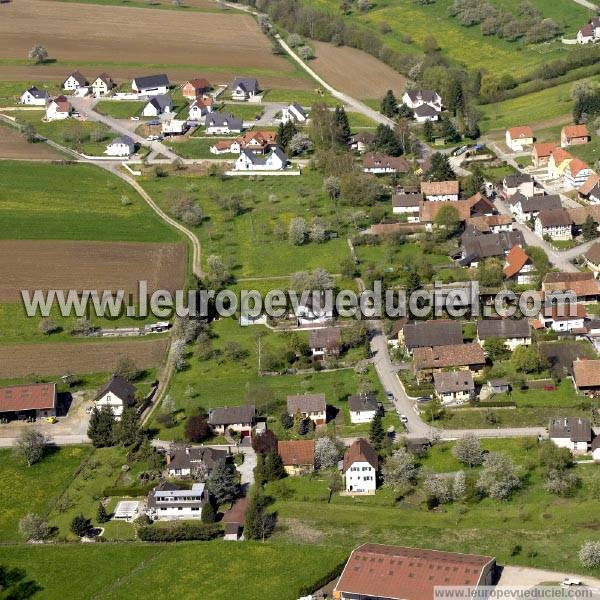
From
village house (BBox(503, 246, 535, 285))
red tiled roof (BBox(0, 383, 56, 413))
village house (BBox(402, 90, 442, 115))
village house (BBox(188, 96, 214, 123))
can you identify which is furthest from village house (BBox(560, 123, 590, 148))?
red tiled roof (BBox(0, 383, 56, 413))

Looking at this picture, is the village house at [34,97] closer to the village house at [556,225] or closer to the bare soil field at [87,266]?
the bare soil field at [87,266]

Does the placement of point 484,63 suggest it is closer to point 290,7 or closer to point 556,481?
point 290,7

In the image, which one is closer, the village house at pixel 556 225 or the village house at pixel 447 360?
the village house at pixel 447 360

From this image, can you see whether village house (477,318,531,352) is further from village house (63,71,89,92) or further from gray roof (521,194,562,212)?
village house (63,71,89,92)

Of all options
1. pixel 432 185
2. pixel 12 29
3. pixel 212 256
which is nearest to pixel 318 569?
pixel 212 256

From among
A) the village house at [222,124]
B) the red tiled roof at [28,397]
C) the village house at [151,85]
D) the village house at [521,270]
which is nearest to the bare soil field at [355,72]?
the village house at [222,124]

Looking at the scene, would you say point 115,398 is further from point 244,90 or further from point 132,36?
point 132,36
